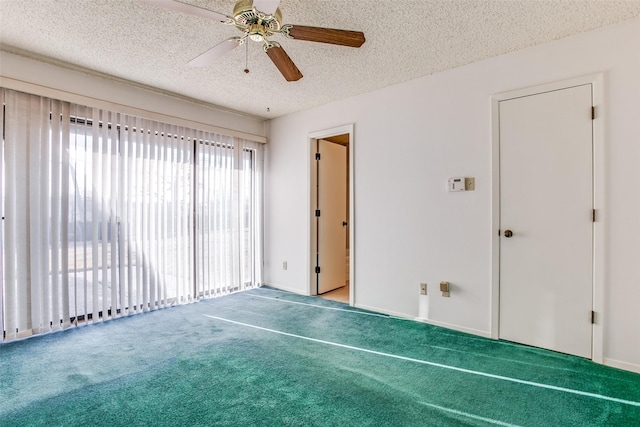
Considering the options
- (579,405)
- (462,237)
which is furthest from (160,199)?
(579,405)

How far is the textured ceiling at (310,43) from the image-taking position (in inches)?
86.7

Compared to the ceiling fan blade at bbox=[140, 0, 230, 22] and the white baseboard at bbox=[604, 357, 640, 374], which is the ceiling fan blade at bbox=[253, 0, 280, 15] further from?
the white baseboard at bbox=[604, 357, 640, 374]

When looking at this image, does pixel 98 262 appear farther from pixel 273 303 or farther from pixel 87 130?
pixel 273 303

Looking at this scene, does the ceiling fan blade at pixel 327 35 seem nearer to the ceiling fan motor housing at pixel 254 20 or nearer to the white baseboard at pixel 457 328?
the ceiling fan motor housing at pixel 254 20

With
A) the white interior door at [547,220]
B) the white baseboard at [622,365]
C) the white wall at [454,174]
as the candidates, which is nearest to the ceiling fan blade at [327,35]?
the white wall at [454,174]

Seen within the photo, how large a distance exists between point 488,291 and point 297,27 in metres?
2.71

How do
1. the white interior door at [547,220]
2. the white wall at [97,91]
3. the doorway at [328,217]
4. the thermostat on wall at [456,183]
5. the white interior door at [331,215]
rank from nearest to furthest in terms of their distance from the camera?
the white interior door at [547,220] < the white wall at [97,91] < the thermostat on wall at [456,183] < the doorway at [328,217] < the white interior door at [331,215]

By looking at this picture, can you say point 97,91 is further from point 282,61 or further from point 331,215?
point 331,215

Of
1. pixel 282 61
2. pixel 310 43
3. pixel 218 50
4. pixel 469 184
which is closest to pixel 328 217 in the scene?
pixel 469 184

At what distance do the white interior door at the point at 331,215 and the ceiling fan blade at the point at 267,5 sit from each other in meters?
2.79

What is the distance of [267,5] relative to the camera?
171 cm

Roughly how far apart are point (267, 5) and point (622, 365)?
11.2ft

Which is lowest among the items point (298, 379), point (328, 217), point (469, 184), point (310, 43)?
point (298, 379)

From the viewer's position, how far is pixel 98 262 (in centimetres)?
331
